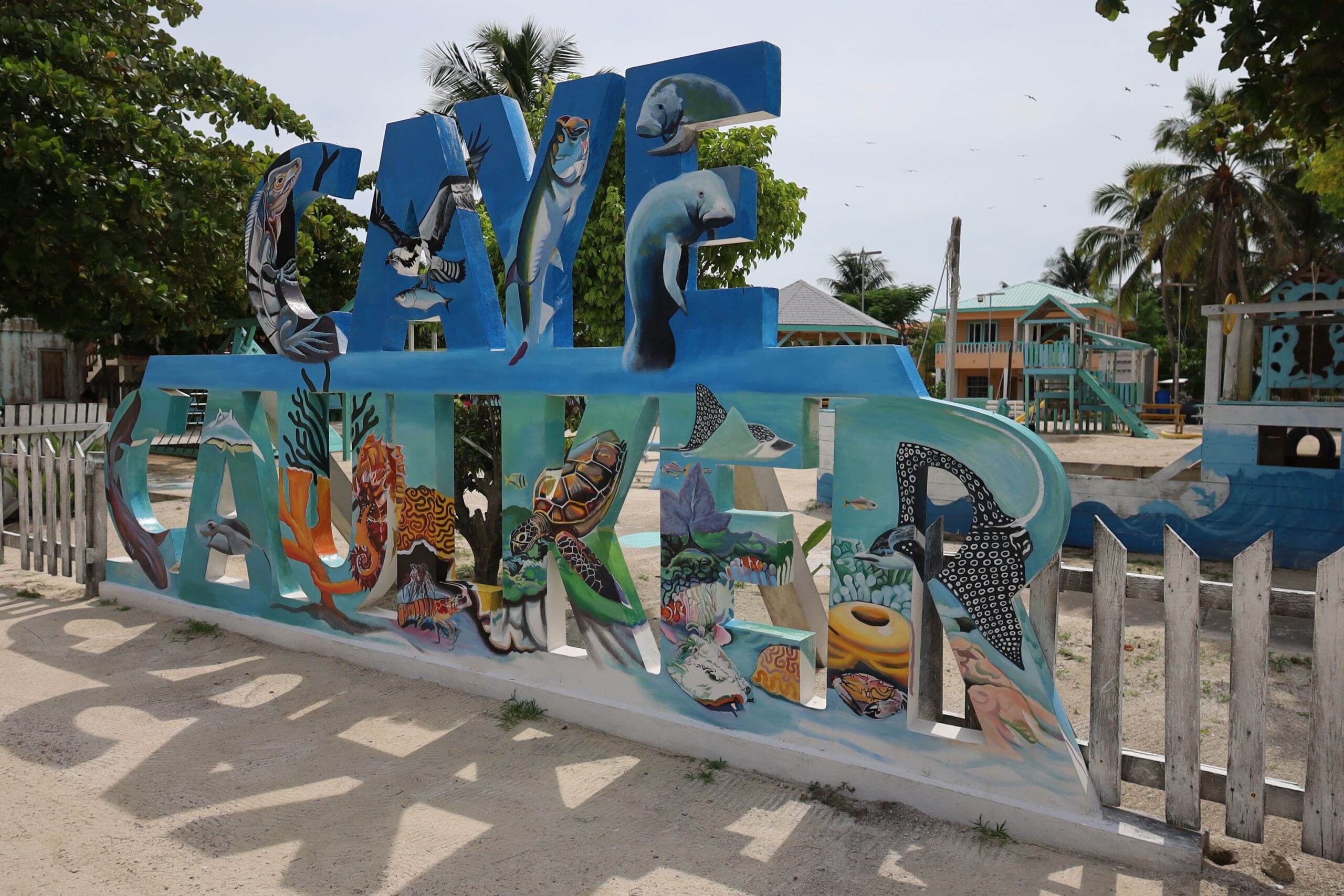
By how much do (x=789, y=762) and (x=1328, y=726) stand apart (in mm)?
2054

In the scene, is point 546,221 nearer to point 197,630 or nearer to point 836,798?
point 836,798

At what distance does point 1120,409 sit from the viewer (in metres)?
25.0

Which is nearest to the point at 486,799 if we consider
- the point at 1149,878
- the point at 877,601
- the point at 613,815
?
the point at 613,815

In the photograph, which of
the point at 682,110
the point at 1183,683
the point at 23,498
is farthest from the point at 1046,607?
the point at 23,498

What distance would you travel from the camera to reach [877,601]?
4.02 meters

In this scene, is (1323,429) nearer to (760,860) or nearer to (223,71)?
(760,860)

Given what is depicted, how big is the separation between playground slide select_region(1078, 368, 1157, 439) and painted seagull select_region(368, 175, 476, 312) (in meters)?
23.2

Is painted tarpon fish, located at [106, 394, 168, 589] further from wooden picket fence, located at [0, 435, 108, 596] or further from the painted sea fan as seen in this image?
the painted sea fan

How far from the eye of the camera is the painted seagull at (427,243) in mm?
5352

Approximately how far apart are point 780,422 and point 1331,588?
6.91 feet

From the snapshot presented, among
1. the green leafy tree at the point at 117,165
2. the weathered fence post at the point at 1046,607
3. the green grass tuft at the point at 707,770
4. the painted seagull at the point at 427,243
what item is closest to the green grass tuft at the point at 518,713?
the green grass tuft at the point at 707,770

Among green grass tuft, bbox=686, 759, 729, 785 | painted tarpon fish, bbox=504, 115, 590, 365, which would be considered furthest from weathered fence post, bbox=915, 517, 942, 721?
painted tarpon fish, bbox=504, 115, 590, 365

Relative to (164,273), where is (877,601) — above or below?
below

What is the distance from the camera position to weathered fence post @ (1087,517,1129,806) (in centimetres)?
361
